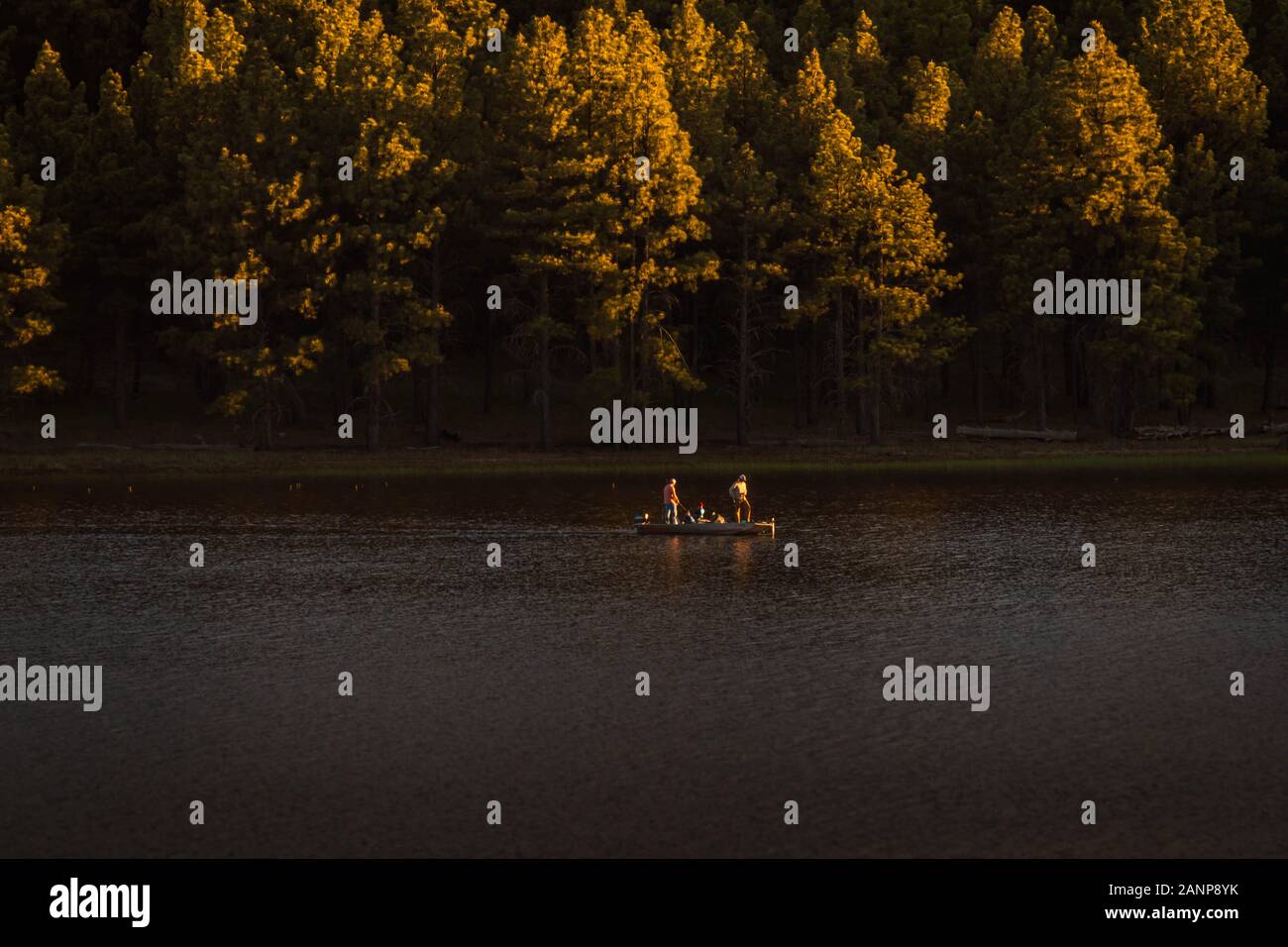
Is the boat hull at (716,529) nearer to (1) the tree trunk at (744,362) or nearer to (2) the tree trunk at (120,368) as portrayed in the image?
(1) the tree trunk at (744,362)

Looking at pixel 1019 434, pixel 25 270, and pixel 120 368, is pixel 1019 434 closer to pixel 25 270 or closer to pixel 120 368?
pixel 120 368

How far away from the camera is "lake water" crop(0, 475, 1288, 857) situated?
17.8 m

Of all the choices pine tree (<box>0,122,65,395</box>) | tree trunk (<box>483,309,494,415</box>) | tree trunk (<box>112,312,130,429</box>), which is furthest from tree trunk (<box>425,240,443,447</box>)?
pine tree (<box>0,122,65,395</box>)

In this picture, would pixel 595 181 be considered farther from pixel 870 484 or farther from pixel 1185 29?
pixel 1185 29

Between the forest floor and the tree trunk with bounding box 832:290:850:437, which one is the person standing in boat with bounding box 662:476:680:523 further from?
the tree trunk with bounding box 832:290:850:437

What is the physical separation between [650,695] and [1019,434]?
64731 mm

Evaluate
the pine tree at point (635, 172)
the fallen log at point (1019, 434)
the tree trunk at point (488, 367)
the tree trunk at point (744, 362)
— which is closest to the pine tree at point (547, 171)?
the pine tree at point (635, 172)

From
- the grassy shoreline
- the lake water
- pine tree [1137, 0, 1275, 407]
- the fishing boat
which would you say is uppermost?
pine tree [1137, 0, 1275, 407]

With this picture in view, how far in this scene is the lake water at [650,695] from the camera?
17750 mm

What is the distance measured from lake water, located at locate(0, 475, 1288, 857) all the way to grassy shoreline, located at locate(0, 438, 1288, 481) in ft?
81.4

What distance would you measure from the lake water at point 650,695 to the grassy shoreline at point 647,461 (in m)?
24.8

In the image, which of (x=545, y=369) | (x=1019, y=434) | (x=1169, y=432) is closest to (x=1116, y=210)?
(x=1169, y=432)

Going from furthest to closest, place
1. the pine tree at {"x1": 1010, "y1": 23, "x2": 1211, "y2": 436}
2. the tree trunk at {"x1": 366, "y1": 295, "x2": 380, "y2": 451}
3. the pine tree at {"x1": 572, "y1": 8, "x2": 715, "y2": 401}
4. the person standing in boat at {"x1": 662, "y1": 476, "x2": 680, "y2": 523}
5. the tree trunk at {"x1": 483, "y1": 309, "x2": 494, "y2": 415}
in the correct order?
the tree trunk at {"x1": 483, "y1": 309, "x2": 494, "y2": 415}
the pine tree at {"x1": 1010, "y1": 23, "x2": 1211, "y2": 436}
the pine tree at {"x1": 572, "y1": 8, "x2": 715, "y2": 401}
the tree trunk at {"x1": 366, "y1": 295, "x2": 380, "y2": 451}
the person standing in boat at {"x1": 662, "y1": 476, "x2": 680, "y2": 523}
